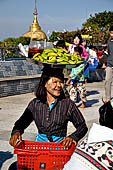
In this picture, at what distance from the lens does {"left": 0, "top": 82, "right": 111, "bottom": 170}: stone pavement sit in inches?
177

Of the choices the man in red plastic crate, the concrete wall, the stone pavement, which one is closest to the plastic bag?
the man in red plastic crate

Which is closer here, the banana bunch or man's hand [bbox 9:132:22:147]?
man's hand [bbox 9:132:22:147]

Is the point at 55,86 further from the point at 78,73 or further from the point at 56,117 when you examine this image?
the point at 78,73

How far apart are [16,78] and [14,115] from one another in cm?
234

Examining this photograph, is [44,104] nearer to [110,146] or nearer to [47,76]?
[47,76]

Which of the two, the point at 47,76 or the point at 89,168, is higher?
the point at 47,76

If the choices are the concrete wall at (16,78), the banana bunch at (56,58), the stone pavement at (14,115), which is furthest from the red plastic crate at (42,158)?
the concrete wall at (16,78)

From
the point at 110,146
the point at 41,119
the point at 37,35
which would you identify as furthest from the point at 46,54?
the point at 37,35

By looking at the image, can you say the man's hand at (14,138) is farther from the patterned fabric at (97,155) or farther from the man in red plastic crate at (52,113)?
the patterned fabric at (97,155)

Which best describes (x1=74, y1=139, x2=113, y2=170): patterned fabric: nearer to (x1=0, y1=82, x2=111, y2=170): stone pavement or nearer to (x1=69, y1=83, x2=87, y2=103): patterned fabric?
(x1=0, y1=82, x2=111, y2=170): stone pavement

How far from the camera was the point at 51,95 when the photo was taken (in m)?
2.94

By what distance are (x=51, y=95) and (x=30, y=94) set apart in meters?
6.69

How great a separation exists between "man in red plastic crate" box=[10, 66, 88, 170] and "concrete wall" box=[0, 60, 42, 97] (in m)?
5.80

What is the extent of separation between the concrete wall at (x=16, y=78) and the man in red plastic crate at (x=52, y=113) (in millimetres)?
5802
